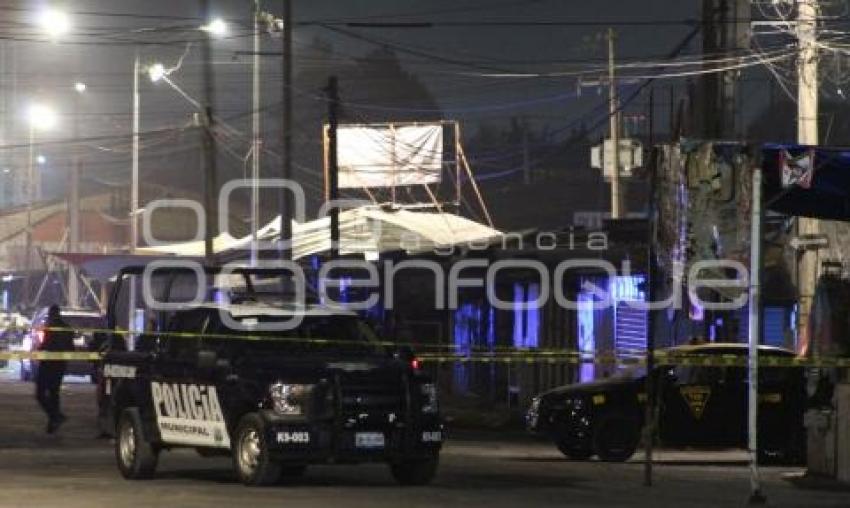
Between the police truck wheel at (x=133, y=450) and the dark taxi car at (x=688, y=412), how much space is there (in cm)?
597

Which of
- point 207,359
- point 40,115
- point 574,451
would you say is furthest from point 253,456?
point 40,115

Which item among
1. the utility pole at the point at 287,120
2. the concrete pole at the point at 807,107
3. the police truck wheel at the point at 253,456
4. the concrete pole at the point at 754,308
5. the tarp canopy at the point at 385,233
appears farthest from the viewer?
the tarp canopy at the point at 385,233

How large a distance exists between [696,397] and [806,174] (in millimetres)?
5003

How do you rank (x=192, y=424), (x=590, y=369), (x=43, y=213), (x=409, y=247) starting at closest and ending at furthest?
1. (x=192, y=424)
2. (x=590, y=369)
3. (x=409, y=247)
4. (x=43, y=213)

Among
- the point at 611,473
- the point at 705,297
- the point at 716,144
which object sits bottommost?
the point at 611,473

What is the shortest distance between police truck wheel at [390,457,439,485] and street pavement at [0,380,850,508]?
126 mm

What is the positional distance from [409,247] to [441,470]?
57.1 ft

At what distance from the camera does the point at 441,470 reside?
15.3m

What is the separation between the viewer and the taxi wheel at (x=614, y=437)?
1764 centimetres

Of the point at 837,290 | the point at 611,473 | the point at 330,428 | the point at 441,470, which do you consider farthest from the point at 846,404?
the point at 330,428

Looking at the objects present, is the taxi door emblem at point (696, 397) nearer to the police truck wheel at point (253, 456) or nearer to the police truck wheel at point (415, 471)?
the police truck wheel at point (415, 471)

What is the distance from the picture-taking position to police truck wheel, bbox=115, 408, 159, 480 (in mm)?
13938

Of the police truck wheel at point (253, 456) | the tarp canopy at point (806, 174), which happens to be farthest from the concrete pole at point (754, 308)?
the police truck wheel at point (253, 456)

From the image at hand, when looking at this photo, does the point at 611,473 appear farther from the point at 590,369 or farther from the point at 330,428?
the point at 590,369
